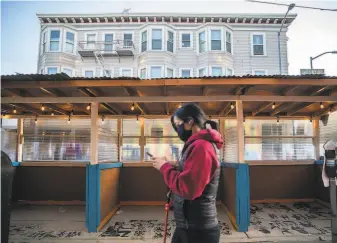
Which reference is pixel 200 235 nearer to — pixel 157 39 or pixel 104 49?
pixel 157 39

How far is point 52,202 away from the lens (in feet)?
25.0

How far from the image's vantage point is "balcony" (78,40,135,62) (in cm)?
1415

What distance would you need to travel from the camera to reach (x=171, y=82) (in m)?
4.83

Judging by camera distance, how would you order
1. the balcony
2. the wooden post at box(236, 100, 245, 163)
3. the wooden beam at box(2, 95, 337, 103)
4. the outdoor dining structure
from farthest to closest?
the balcony, the outdoor dining structure, the wooden beam at box(2, 95, 337, 103), the wooden post at box(236, 100, 245, 163)

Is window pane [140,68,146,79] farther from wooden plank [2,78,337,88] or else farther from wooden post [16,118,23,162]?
wooden plank [2,78,337,88]

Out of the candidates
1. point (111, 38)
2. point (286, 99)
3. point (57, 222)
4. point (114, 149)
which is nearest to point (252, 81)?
point (286, 99)

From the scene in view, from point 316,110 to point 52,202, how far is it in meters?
8.05

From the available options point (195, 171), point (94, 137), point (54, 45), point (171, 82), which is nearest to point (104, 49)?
point (54, 45)

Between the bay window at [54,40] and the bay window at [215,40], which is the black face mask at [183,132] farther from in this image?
the bay window at [54,40]

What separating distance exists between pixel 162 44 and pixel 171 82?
10.1 m

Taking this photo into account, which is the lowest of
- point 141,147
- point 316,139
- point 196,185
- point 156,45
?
point 196,185

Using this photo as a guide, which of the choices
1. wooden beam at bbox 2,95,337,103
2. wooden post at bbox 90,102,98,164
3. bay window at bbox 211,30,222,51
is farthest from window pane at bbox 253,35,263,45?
wooden post at bbox 90,102,98,164

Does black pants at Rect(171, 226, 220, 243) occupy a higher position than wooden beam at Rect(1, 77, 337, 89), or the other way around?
wooden beam at Rect(1, 77, 337, 89)

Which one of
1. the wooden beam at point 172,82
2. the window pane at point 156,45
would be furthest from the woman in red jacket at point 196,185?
the window pane at point 156,45
